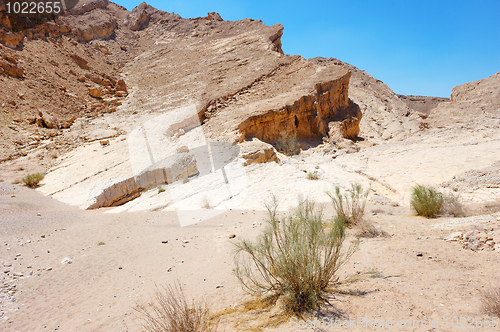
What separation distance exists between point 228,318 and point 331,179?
7.05 m

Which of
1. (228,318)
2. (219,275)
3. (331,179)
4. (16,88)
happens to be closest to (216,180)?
(331,179)

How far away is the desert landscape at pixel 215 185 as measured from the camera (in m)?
3.07

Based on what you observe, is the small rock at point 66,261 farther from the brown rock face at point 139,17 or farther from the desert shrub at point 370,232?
the brown rock face at point 139,17

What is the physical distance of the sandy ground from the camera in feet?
8.95

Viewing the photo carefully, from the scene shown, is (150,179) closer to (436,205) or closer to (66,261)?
(66,261)

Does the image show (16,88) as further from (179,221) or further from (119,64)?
(179,221)

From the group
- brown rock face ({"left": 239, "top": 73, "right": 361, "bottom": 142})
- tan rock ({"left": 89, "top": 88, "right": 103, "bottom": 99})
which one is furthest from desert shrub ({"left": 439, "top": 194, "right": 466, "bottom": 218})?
tan rock ({"left": 89, "top": 88, "right": 103, "bottom": 99})

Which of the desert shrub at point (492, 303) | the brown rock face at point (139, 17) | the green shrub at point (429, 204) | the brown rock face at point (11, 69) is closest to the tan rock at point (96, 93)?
the brown rock face at point (11, 69)

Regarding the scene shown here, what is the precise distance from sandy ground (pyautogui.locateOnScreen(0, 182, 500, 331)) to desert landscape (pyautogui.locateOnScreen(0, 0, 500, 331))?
0.03 metres

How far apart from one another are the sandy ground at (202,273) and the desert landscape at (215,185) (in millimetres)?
27

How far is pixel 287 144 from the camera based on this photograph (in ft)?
50.8

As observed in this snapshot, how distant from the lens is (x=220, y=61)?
2497 cm

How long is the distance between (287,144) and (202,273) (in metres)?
12.0

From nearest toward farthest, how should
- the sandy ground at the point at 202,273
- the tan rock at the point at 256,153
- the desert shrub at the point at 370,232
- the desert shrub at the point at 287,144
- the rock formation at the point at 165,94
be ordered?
the sandy ground at the point at 202,273 → the desert shrub at the point at 370,232 → the tan rock at the point at 256,153 → the rock formation at the point at 165,94 → the desert shrub at the point at 287,144
